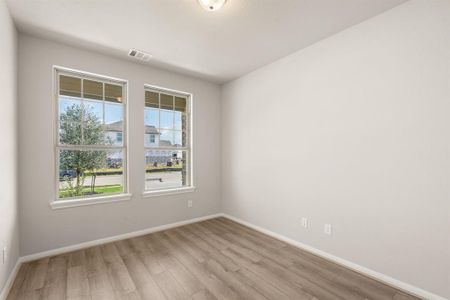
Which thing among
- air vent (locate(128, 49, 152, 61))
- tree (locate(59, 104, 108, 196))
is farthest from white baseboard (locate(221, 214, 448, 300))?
air vent (locate(128, 49, 152, 61))

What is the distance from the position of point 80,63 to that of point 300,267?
12.5 feet

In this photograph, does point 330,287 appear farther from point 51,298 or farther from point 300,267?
point 51,298

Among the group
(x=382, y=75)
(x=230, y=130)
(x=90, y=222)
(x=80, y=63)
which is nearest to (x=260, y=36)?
(x=382, y=75)

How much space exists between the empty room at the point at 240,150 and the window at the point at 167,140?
1.1 inches

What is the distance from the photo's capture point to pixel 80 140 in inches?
114

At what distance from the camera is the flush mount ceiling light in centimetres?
186

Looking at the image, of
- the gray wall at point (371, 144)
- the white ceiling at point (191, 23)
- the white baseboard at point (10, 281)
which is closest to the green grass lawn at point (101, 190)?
the white baseboard at point (10, 281)

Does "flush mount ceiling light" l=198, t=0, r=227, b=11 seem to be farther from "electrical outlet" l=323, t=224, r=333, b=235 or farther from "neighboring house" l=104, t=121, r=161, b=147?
"electrical outlet" l=323, t=224, r=333, b=235

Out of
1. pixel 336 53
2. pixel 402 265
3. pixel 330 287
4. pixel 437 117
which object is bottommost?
pixel 330 287

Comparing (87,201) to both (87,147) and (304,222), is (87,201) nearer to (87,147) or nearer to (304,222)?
(87,147)

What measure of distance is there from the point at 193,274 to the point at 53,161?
2267mm

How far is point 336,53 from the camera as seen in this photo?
2486 millimetres

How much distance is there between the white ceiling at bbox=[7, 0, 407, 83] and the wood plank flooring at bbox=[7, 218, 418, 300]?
2737mm

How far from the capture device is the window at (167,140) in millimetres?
3520
